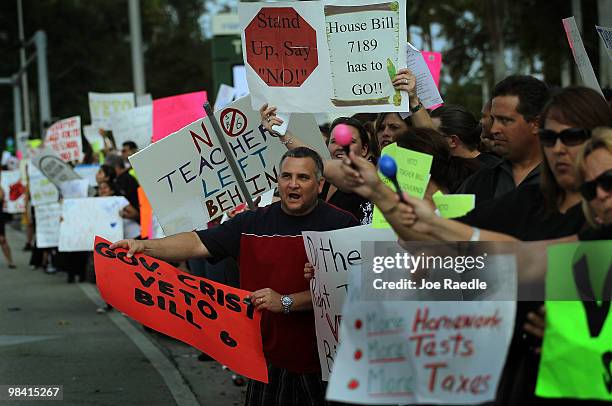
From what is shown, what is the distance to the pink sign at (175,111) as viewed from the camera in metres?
9.95

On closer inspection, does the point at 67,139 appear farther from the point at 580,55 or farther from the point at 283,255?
the point at 283,255

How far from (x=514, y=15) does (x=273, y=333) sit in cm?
2477

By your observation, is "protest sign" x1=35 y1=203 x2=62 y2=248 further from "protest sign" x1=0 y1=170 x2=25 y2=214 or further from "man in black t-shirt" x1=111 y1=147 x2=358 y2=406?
"man in black t-shirt" x1=111 y1=147 x2=358 y2=406

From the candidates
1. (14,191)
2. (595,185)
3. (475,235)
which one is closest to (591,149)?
(595,185)

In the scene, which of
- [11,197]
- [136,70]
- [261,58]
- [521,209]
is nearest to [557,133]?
[521,209]

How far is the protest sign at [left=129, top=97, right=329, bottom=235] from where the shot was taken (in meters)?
7.17

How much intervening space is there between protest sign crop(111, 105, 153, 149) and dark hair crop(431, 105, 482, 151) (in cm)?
947

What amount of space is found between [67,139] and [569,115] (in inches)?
590

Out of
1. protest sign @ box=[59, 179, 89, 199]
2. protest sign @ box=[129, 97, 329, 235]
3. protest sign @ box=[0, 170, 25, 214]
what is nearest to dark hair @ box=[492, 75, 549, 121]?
protest sign @ box=[129, 97, 329, 235]

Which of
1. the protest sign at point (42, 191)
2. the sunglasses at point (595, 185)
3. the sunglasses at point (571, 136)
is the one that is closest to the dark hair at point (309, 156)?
the sunglasses at point (571, 136)

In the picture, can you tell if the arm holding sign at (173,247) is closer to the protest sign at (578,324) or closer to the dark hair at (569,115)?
the dark hair at (569,115)

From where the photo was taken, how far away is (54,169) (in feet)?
53.2

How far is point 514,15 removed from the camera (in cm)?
2969

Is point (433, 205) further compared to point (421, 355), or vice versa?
point (433, 205)
